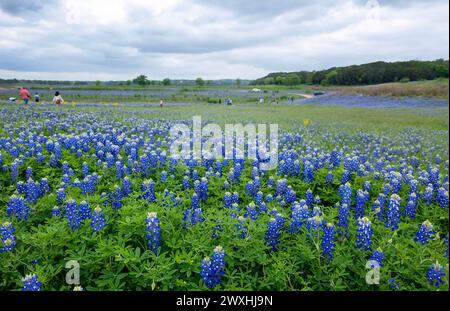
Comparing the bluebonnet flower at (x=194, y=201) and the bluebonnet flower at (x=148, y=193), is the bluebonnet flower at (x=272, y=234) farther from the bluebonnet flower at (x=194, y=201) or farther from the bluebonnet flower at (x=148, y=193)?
the bluebonnet flower at (x=148, y=193)

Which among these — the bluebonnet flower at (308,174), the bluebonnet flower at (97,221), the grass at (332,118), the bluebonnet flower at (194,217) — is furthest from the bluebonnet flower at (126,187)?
the grass at (332,118)

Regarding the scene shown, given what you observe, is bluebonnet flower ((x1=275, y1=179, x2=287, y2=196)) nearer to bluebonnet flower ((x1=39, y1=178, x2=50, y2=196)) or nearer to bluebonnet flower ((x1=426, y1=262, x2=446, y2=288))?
bluebonnet flower ((x1=426, y1=262, x2=446, y2=288))

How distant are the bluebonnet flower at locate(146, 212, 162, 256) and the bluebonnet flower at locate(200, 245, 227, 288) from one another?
19.0 inches

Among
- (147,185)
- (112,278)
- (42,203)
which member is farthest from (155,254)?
(42,203)

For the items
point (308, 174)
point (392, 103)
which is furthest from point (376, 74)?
point (308, 174)

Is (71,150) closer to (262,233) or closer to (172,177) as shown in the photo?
(172,177)

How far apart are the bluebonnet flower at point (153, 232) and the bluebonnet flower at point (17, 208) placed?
1.61 meters

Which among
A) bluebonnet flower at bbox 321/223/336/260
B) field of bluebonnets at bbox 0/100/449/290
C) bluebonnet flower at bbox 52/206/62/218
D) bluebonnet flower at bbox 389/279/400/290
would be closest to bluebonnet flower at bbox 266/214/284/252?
field of bluebonnets at bbox 0/100/449/290

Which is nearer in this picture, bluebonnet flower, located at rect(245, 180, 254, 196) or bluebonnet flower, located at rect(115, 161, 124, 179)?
bluebonnet flower, located at rect(245, 180, 254, 196)

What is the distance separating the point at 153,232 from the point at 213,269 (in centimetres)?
63

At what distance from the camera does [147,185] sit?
4141 millimetres

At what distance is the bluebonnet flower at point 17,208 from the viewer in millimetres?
3615

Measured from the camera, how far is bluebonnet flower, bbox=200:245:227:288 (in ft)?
8.65

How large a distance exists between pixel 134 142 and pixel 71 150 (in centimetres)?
111
